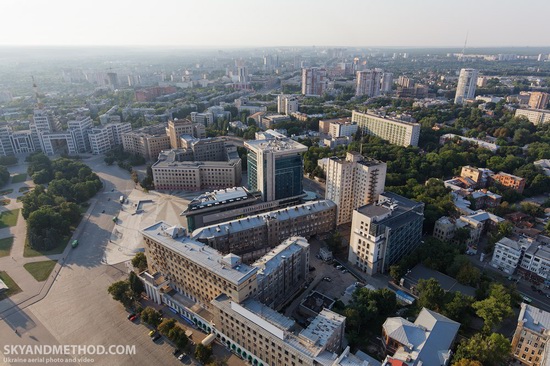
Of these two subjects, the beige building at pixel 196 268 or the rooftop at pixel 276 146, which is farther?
the rooftop at pixel 276 146

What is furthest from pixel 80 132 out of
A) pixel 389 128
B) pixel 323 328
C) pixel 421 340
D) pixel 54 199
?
pixel 421 340

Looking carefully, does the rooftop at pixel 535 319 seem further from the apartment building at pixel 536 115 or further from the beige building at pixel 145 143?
the apartment building at pixel 536 115

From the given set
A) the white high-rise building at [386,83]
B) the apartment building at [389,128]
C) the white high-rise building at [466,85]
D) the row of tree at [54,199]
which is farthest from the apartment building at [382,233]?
the white high-rise building at [386,83]

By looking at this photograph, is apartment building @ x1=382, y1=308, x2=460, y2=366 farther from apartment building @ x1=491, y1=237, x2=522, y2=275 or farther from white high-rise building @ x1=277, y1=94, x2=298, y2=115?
white high-rise building @ x1=277, y1=94, x2=298, y2=115

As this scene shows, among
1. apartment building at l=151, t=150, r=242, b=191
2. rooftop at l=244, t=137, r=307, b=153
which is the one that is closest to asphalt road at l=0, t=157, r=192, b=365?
apartment building at l=151, t=150, r=242, b=191

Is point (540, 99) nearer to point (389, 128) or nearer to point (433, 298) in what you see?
point (389, 128)

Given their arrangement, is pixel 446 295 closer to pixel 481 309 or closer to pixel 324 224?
pixel 481 309

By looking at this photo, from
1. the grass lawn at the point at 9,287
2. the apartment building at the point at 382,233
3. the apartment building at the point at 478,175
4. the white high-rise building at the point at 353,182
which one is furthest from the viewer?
the apartment building at the point at 478,175
